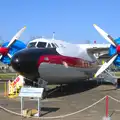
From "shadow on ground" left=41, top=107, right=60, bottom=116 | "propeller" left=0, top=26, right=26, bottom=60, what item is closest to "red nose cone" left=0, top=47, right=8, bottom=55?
"propeller" left=0, top=26, right=26, bottom=60

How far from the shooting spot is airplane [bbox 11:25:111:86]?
51.6 ft

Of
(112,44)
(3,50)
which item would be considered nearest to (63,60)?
(112,44)

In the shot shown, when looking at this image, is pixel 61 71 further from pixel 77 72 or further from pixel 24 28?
pixel 24 28

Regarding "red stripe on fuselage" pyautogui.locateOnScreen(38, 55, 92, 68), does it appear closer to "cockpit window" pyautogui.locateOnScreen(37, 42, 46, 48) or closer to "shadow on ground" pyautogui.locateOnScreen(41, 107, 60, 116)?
"cockpit window" pyautogui.locateOnScreen(37, 42, 46, 48)

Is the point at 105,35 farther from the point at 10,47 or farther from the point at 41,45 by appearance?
the point at 10,47

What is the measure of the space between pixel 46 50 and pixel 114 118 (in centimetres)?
728

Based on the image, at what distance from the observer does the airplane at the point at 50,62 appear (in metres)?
15.7

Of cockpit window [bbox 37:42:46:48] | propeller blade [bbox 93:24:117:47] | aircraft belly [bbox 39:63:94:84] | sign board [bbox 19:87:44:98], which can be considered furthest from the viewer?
propeller blade [bbox 93:24:117:47]

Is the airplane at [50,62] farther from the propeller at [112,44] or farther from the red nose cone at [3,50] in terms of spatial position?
the red nose cone at [3,50]

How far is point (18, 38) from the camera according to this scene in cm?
2442

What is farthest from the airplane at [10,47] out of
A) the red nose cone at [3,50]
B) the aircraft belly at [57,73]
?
the aircraft belly at [57,73]

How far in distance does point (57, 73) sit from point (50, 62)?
1049mm

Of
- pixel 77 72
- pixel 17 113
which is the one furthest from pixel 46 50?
pixel 17 113

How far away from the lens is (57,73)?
17.1 m
